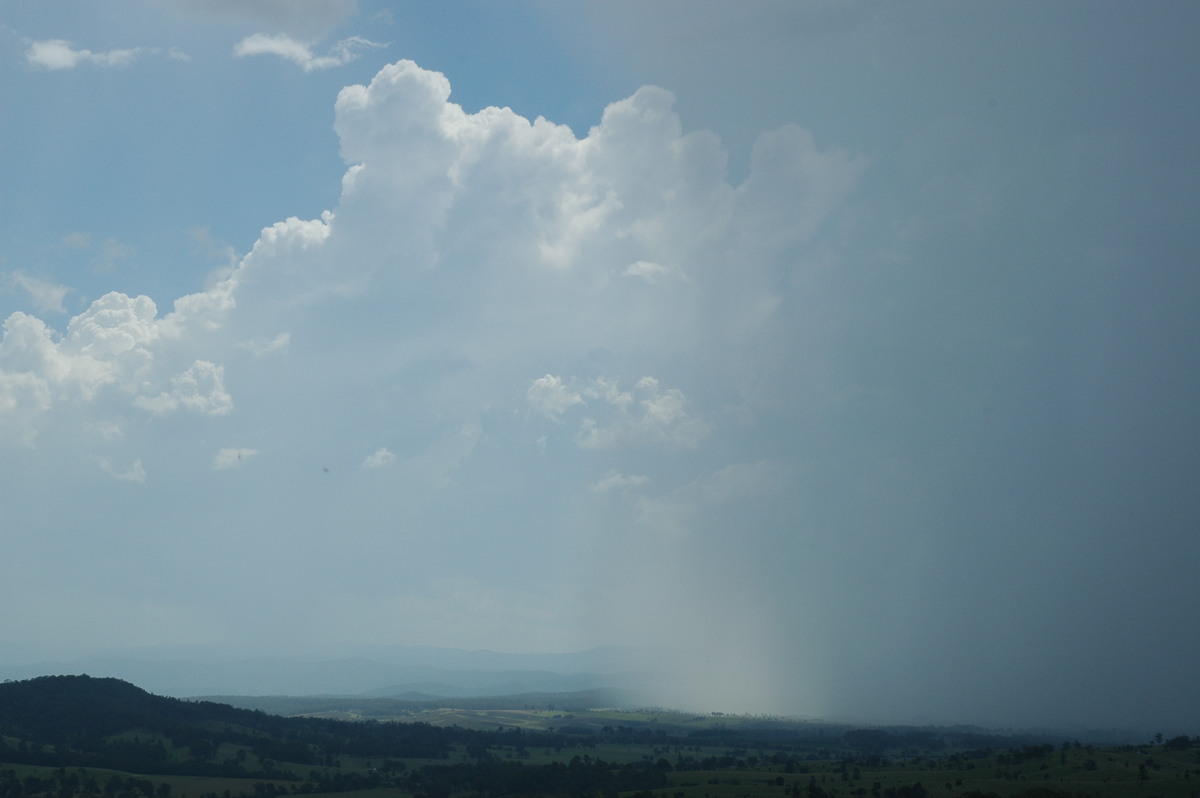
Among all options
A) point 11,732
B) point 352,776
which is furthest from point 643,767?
point 11,732

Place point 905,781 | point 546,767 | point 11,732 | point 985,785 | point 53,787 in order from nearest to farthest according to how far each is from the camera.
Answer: point 985,785
point 905,781
point 53,787
point 546,767
point 11,732

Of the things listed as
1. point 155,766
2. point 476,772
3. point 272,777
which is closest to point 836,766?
point 476,772

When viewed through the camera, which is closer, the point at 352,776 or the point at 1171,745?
the point at 1171,745

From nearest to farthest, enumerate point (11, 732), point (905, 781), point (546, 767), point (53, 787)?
point (905, 781)
point (53, 787)
point (546, 767)
point (11, 732)

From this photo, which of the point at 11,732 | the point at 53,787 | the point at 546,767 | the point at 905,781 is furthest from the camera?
the point at 11,732

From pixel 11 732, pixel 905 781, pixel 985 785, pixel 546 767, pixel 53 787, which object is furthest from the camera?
pixel 11 732

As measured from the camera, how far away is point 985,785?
12500 centimetres

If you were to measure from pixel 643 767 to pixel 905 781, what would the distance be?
5381cm

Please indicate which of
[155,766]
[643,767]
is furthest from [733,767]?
[155,766]

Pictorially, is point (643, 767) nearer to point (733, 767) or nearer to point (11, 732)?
point (733, 767)

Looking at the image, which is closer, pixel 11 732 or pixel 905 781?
pixel 905 781

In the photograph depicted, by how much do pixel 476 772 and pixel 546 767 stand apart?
57.2ft

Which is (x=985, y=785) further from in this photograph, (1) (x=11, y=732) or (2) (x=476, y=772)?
(1) (x=11, y=732)

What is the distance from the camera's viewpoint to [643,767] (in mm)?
179500
